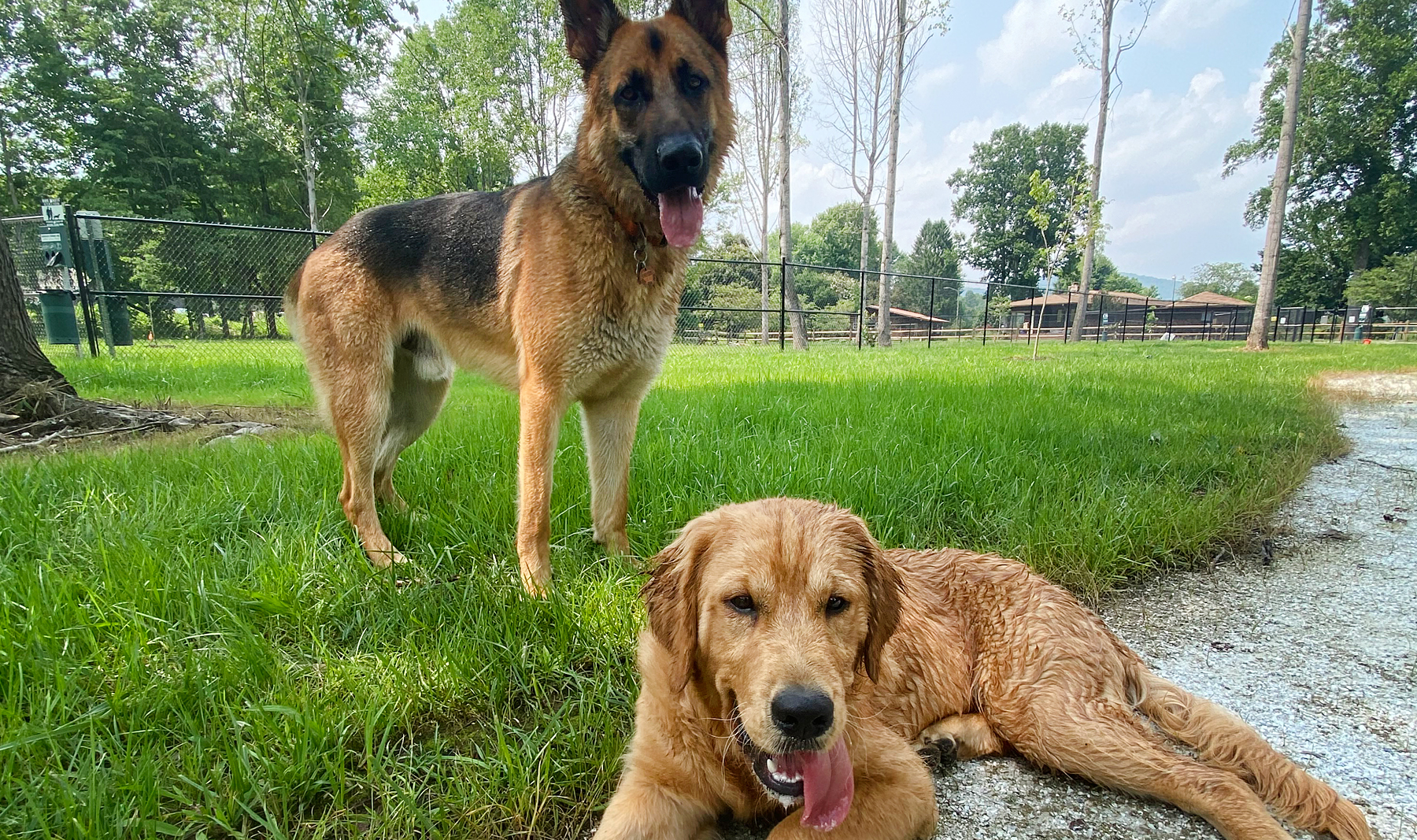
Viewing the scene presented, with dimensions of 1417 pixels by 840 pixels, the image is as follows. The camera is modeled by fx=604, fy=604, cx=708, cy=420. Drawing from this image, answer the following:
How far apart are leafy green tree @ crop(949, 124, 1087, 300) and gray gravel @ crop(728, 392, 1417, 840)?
2662 inches

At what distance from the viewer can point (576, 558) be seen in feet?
10.3

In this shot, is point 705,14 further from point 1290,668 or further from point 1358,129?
point 1358,129

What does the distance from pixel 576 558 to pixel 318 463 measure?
83.9 inches

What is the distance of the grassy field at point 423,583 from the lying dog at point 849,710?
0.32m

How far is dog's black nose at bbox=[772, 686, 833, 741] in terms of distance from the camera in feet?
4.58

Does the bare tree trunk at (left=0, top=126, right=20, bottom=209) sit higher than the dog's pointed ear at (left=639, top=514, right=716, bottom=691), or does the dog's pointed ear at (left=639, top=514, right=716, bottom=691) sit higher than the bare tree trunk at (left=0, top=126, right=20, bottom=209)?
the bare tree trunk at (left=0, top=126, right=20, bottom=209)

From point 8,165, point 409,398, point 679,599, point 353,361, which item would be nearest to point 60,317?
point 409,398

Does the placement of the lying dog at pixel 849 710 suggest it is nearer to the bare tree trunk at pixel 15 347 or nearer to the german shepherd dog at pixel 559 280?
the german shepherd dog at pixel 559 280

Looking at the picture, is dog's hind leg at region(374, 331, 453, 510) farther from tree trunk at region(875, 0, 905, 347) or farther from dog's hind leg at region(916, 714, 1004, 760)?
tree trunk at region(875, 0, 905, 347)

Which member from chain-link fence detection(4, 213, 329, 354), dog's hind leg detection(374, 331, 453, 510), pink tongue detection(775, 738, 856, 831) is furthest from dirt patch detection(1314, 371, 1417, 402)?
chain-link fence detection(4, 213, 329, 354)

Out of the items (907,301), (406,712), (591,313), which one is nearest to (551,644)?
(406,712)

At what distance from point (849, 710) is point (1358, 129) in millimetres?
60535

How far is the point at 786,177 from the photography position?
22.6 meters

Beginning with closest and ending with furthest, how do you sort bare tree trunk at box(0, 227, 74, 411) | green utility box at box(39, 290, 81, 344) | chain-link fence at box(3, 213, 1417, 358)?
bare tree trunk at box(0, 227, 74, 411) → green utility box at box(39, 290, 81, 344) → chain-link fence at box(3, 213, 1417, 358)
